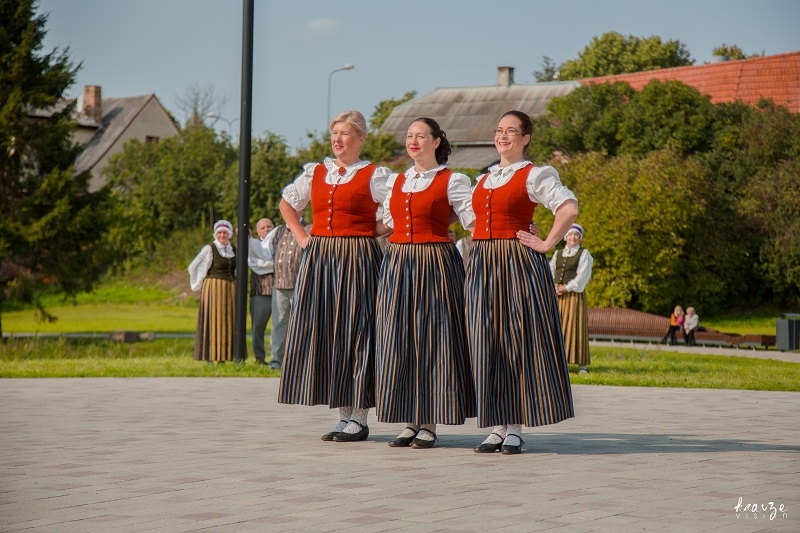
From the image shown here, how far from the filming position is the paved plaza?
5.13 meters

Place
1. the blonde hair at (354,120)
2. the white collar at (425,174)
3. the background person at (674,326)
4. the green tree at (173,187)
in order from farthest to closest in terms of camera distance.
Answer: the green tree at (173,187)
the background person at (674,326)
the blonde hair at (354,120)
the white collar at (425,174)

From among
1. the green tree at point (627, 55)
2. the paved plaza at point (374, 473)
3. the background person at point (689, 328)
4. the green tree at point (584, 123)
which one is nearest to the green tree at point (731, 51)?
the green tree at point (627, 55)

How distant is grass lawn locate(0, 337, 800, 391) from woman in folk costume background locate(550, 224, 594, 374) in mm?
321

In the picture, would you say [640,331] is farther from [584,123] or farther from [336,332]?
[336,332]

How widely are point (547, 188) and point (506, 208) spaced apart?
0.92ft

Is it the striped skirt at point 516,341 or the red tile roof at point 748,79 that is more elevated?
the red tile roof at point 748,79

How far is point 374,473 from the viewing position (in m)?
6.50

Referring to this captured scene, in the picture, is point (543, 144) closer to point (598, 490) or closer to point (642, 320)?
point (642, 320)

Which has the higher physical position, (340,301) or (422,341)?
(340,301)

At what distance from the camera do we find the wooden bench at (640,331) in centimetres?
2700

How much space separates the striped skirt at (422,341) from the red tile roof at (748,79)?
4112 cm

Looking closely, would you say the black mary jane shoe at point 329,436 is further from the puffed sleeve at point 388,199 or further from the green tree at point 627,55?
the green tree at point 627,55

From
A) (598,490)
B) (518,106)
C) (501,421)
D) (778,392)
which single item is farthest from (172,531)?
(518,106)

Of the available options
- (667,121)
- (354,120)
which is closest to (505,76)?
(667,121)
